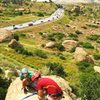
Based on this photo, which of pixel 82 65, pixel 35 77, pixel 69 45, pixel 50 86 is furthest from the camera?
pixel 69 45

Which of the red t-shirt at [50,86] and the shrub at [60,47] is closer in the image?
the red t-shirt at [50,86]

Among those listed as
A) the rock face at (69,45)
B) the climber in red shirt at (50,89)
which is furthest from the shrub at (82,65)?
the climber in red shirt at (50,89)

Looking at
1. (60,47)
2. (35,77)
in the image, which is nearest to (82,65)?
(60,47)

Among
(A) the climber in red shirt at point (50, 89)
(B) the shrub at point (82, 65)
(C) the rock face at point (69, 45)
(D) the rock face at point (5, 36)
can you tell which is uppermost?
(A) the climber in red shirt at point (50, 89)

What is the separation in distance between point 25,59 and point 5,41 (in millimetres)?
10425

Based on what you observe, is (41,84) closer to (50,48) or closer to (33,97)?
(33,97)

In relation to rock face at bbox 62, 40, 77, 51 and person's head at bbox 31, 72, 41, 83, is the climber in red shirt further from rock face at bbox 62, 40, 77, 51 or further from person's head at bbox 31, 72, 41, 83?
rock face at bbox 62, 40, 77, 51

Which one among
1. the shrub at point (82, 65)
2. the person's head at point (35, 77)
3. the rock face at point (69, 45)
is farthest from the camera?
the rock face at point (69, 45)

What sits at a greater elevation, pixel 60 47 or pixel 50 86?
pixel 50 86

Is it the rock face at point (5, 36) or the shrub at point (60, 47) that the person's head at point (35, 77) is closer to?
the rock face at point (5, 36)

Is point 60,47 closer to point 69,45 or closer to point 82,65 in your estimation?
point 69,45

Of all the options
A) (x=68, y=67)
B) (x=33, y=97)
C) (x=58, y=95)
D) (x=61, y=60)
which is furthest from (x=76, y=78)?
(x=58, y=95)

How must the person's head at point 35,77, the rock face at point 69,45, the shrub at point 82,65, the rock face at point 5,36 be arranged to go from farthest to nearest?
1. the rock face at point 69,45
2. the rock face at point 5,36
3. the shrub at point 82,65
4. the person's head at point 35,77

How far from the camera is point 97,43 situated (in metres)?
106
